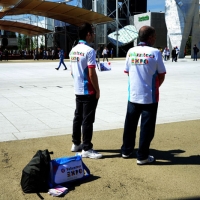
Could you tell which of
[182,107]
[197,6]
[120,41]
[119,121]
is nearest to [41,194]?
[119,121]

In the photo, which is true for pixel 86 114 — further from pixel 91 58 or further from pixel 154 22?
pixel 154 22

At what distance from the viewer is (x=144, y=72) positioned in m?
4.47

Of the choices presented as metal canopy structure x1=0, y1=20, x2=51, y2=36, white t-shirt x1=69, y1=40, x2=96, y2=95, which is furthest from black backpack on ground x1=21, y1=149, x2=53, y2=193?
metal canopy structure x1=0, y1=20, x2=51, y2=36

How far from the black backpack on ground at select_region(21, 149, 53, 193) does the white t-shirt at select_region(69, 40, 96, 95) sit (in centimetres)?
136

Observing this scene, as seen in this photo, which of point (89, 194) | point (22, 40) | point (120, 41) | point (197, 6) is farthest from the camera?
point (22, 40)

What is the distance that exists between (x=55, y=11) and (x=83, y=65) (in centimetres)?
3927

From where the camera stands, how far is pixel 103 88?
1298cm

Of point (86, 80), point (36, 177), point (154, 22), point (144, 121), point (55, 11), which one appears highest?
point (55, 11)

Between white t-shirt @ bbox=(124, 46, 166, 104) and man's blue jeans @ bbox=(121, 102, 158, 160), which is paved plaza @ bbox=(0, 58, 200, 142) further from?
white t-shirt @ bbox=(124, 46, 166, 104)

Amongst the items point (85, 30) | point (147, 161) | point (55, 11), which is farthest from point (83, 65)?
point (55, 11)

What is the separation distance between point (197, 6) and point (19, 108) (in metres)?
33.9

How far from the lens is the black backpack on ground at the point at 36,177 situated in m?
3.76

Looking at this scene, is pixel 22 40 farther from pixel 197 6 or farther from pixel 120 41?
pixel 197 6

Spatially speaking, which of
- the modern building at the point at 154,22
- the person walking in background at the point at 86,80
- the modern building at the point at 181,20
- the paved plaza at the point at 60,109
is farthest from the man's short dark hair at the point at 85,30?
the modern building at the point at 154,22
